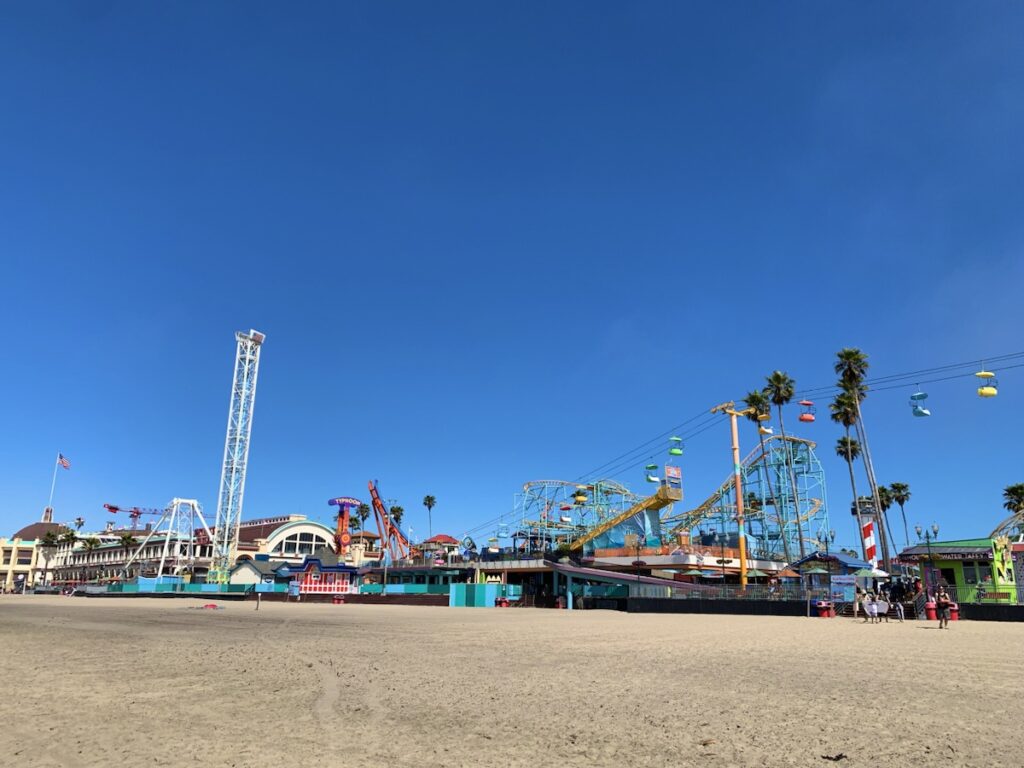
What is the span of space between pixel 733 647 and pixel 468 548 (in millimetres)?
64218

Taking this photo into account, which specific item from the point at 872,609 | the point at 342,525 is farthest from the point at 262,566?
the point at 872,609

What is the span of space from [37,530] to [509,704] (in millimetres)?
179937

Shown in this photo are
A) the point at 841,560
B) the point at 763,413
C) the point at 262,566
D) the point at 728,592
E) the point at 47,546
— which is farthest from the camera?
the point at 47,546

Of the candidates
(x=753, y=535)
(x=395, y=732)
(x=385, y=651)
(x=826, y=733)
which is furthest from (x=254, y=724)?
(x=753, y=535)

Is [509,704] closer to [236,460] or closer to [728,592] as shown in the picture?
[728,592]

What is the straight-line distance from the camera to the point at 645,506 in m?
67.2

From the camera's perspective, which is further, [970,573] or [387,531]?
[387,531]

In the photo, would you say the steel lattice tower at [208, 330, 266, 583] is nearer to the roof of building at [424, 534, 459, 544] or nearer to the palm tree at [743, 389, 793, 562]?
the roof of building at [424, 534, 459, 544]

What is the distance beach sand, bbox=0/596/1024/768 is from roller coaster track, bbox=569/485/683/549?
44.9 meters

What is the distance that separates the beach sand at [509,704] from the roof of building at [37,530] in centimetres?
16102

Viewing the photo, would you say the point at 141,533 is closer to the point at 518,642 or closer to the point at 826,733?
the point at 518,642

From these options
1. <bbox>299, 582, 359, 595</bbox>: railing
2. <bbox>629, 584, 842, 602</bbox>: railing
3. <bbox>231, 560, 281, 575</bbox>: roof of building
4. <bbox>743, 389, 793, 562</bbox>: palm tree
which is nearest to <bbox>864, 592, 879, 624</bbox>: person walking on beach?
<bbox>629, 584, 842, 602</bbox>: railing

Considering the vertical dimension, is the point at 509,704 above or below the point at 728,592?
below

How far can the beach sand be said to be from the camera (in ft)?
25.3
